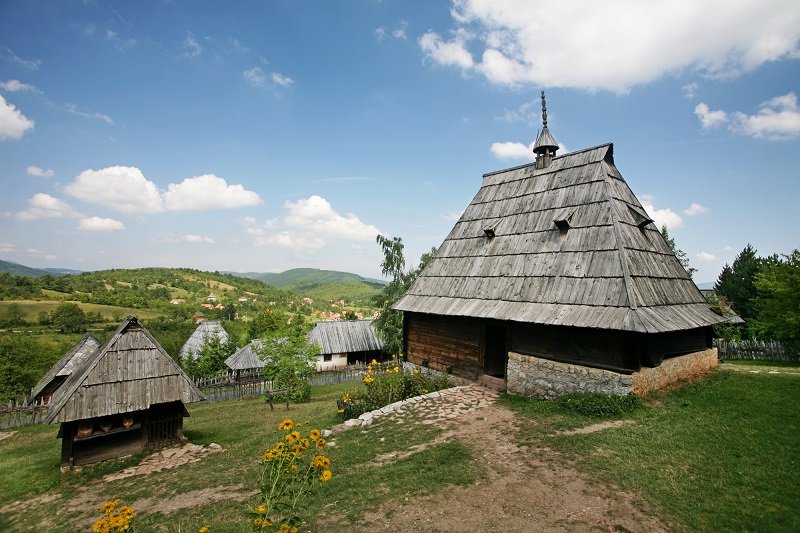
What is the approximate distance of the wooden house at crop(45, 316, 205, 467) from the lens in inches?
391

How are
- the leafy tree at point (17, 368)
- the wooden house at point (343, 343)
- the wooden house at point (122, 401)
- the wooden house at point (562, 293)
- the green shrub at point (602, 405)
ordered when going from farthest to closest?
the wooden house at point (343, 343) < the leafy tree at point (17, 368) < the wooden house at point (122, 401) < the wooden house at point (562, 293) < the green shrub at point (602, 405)

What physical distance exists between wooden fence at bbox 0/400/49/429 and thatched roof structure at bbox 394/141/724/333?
69.4ft

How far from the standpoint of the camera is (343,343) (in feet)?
135

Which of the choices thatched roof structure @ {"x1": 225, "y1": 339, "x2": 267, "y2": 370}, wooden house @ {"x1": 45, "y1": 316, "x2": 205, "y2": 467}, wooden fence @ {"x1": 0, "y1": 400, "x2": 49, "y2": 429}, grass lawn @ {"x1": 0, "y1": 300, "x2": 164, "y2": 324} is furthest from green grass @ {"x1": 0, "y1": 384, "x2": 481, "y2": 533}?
grass lawn @ {"x1": 0, "y1": 300, "x2": 164, "y2": 324}

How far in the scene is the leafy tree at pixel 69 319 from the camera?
2512 inches

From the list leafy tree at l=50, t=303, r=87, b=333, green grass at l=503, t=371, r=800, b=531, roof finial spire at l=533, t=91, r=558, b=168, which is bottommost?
leafy tree at l=50, t=303, r=87, b=333

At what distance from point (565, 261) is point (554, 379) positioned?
3.49m

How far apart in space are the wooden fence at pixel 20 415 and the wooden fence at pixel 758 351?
120ft

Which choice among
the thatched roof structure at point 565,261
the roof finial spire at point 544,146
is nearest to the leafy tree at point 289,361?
the thatched roof structure at point 565,261

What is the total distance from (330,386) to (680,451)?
23175 mm

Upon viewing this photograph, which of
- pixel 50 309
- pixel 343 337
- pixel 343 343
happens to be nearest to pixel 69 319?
pixel 50 309

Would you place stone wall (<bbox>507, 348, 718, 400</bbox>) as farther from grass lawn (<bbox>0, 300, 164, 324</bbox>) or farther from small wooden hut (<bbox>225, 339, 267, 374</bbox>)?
grass lawn (<bbox>0, 300, 164, 324</bbox>)

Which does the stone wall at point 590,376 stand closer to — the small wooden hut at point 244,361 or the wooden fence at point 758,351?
the wooden fence at point 758,351

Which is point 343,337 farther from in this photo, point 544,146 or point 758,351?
point 758,351
